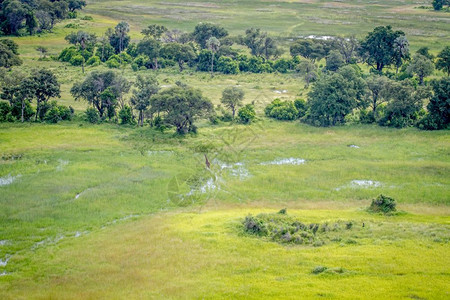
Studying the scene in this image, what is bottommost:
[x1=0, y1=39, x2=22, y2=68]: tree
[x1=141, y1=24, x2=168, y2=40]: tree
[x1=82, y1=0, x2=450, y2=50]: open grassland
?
[x1=0, y1=39, x2=22, y2=68]: tree

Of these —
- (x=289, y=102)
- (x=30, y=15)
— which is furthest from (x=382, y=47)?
(x=30, y=15)

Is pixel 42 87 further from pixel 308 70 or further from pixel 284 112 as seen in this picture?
pixel 308 70

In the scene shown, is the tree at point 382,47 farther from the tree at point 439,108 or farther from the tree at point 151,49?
the tree at point 151,49

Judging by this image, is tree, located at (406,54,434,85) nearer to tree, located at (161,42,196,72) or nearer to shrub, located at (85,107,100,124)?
tree, located at (161,42,196,72)

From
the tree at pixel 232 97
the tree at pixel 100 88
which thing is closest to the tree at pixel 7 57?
the tree at pixel 100 88

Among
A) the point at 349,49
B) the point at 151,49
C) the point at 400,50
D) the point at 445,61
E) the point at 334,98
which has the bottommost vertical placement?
the point at 334,98

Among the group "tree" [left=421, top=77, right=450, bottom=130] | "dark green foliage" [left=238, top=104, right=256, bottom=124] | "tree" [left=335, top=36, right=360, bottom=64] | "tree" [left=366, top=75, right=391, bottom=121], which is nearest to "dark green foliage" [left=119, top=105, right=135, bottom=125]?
"dark green foliage" [left=238, top=104, right=256, bottom=124]
